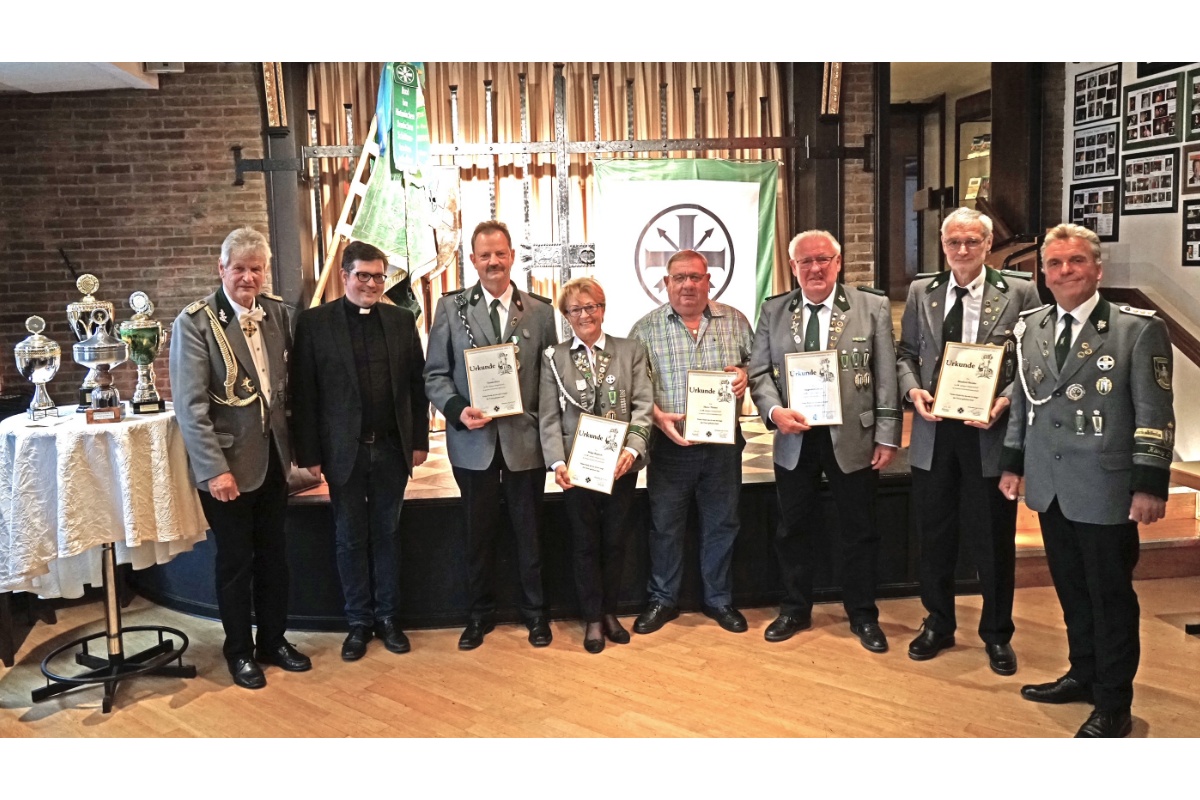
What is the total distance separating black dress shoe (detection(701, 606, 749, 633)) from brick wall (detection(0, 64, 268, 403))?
12.0 feet

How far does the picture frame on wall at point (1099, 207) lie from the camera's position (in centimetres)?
586

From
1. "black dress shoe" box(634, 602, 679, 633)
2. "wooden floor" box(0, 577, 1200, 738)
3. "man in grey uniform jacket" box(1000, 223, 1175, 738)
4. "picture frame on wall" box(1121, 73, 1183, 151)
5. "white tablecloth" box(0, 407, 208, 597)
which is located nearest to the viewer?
"man in grey uniform jacket" box(1000, 223, 1175, 738)

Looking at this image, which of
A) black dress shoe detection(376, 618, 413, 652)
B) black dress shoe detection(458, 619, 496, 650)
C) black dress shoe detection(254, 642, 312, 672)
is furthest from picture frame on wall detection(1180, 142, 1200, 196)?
black dress shoe detection(254, 642, 312, 672)

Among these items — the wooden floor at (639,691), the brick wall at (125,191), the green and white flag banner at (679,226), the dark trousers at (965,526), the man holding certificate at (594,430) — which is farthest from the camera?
the green and white flag banner at (679,226)

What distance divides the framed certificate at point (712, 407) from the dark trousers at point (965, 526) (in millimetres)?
717

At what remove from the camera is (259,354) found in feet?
11.6

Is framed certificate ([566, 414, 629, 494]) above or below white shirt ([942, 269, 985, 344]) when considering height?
below

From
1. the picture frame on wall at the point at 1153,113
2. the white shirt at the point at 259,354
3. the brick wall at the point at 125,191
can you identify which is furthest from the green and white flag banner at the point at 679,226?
the white shirt at the point at 259,354

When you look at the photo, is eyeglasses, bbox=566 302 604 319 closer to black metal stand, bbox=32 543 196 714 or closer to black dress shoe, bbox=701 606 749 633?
black dress shoe, bbox=701 606 749 633

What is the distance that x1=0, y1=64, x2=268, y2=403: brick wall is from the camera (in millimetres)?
5777

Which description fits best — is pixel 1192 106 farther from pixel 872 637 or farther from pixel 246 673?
pixel 246 673

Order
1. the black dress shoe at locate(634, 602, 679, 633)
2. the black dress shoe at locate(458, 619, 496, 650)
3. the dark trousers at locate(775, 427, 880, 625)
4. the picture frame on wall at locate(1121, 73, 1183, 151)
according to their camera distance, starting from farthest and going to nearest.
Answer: the picture frame on wall at locate(1121, 73, 1183, 151), the black dress shoe at locate(634, 602, 679, 633), the black dress shoe at locate(458, 619, 496, 650), the dark trousers at locate(775, 427, 880, 625)

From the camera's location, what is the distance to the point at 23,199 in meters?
5.83

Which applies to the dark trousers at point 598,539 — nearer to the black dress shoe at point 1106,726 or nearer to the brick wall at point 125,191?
the black dress shoe at point 1106,726
